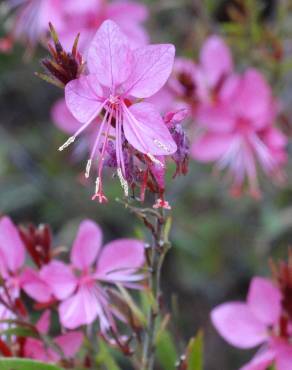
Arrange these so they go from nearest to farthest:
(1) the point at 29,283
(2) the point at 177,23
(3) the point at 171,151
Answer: (3) the point at 171,151 → (1) the point at 29,283 → (2) the point at 177,23

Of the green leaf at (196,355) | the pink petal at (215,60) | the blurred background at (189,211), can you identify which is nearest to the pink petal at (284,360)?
the green leaf at (196,355)

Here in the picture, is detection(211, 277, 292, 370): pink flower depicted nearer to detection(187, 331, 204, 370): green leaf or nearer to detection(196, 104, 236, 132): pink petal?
detection(187, 331, 204, 370): green leaf

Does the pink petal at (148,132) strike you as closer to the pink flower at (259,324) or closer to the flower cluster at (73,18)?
the pink flower at (259,324)

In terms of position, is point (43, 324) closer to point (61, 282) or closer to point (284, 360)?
point (61, 282)

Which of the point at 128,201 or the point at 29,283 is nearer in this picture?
the point at 128,201

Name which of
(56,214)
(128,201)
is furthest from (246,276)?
(128,201)

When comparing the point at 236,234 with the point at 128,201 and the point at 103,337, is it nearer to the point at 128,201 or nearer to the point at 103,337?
the point at 103,337
